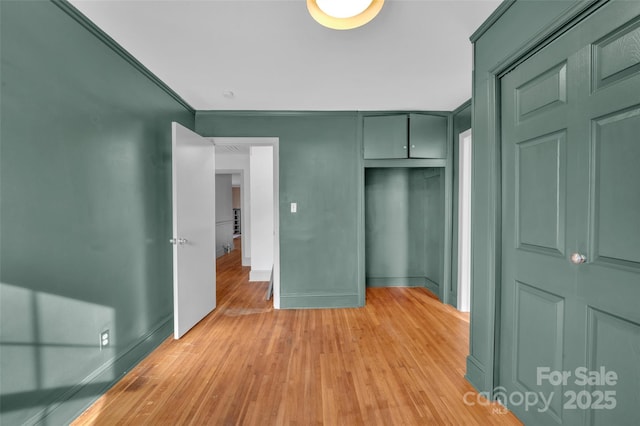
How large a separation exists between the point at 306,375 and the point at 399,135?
2.74 m

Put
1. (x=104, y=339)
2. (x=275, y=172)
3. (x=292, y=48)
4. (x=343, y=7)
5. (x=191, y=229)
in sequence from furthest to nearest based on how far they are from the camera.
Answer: (x=275, y=172)
(x=191, y=229)
(x=292, y=48)
(x=104, y=339)
(x=343, y=7)

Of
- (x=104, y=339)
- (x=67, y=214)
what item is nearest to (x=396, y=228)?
(x=104, y=339)

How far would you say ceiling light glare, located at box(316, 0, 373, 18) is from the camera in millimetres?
1338

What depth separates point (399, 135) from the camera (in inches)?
135

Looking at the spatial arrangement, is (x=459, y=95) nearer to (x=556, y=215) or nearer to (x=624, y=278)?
(x=556, y=215)

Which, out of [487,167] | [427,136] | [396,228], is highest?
[427,136]

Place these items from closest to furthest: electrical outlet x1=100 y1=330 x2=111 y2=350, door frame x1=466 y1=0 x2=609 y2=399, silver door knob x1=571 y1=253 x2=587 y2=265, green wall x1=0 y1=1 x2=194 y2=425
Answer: silver door knob x1=571 y1=253 x2=587 y2=265, green wall x1=0 y1=1 x2=194 y2=425, door frame x1=466 y1=0 x2=609 y2=399, electrical outlet x1=100 y1=330 x2=111 y2=350

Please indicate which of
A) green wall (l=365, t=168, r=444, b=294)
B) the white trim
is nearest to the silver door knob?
the white trim

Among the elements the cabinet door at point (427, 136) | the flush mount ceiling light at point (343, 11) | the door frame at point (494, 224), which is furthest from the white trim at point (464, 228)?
the flush mount ceiling light at point (343, 11)

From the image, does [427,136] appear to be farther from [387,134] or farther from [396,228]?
[396,228]

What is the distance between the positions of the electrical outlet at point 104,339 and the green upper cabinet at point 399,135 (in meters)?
2.95

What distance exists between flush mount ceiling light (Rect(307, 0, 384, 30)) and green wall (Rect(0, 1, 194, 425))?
142 centimetres

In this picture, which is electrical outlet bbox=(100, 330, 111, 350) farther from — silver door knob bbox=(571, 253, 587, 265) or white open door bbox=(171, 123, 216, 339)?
silver door knob bbox=(571, 253, 587, 265)

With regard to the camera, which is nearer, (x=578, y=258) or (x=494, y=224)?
(x=578, y=258)
